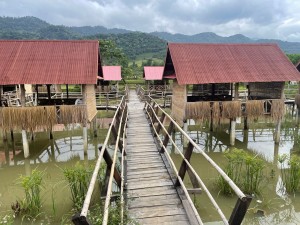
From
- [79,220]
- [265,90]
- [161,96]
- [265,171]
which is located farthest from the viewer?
[161,96]

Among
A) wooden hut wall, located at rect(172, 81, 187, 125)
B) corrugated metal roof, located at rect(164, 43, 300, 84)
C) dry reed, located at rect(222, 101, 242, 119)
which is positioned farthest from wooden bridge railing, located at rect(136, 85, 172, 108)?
dry reed, located at rect(222, 101, 242, 119)

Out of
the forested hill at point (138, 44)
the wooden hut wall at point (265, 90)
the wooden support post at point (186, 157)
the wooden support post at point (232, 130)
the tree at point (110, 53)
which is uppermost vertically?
the forested hill at point (138, 44)

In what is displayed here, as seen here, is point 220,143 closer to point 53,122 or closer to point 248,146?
point 248,146

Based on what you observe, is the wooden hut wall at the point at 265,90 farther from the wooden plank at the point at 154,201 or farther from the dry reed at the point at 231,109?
the wooden plank at the point at 154,201

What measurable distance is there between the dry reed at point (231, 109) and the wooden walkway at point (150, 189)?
6281mm

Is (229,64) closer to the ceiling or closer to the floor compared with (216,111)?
closer to the ceiling

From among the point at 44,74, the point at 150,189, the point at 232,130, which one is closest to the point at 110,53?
the point at 44,74

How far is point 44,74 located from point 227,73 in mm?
9252

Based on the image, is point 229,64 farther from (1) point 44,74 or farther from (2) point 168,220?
(2) point 168,220

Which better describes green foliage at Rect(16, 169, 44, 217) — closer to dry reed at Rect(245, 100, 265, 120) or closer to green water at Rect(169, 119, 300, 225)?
green water at Rect(169, 119, 300, 225)

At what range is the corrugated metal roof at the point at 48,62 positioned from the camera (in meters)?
12.5

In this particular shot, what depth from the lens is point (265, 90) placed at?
18.3 metres

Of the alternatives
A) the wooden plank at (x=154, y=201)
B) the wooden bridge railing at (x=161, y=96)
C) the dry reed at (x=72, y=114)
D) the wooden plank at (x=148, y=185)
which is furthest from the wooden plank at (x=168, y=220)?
the wooden bridge railing at (x=161, y=96)

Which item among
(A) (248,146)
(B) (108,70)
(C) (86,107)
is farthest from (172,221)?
(B) (108,70)
